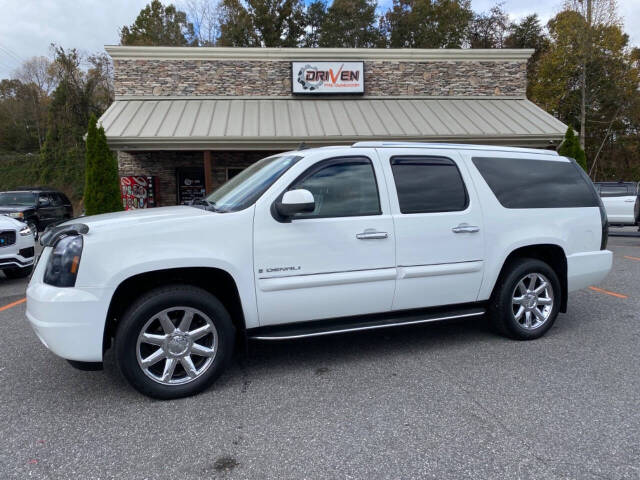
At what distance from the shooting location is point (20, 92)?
47156mm

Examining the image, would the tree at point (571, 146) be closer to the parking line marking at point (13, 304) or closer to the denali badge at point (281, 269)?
the denali badge at point (281, 269)

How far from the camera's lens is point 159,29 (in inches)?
1506

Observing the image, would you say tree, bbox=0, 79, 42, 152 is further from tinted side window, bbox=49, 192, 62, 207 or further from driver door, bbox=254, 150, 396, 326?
driver door, bbox=254, 150, 396, 326

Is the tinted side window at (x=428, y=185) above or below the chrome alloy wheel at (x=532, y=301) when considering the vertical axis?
above

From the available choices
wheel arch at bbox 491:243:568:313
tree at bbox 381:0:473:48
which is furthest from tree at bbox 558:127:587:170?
tree at bbox 381:0:473:48

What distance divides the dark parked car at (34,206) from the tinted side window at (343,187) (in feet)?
44.1

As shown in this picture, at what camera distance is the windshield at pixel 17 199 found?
48.9ft

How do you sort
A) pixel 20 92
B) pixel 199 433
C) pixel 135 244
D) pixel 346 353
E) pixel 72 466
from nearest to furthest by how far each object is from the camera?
1. pixel 72 466
2. pixel 199 433
3. pixel 135 244
4. pixel 346 353
5. pixel 20 92

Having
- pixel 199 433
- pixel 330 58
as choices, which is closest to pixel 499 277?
pixel 199 433

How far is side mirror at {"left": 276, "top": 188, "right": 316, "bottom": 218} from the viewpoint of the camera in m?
3.42

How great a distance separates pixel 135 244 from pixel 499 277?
3424mm

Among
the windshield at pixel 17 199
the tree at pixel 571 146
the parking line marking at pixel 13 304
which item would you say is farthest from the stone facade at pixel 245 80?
the parking line marking at pixel 13 304

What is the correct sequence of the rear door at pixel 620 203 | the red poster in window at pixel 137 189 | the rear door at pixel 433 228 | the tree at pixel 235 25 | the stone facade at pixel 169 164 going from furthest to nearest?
the tree at pixel 235 25 < the stone facade at pixel 169 164 < the red poster in window at pixel 137 189 < the rear door at pixel 620 203 < the rear door at pixel 433 228

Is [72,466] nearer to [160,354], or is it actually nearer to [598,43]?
[160,354]
